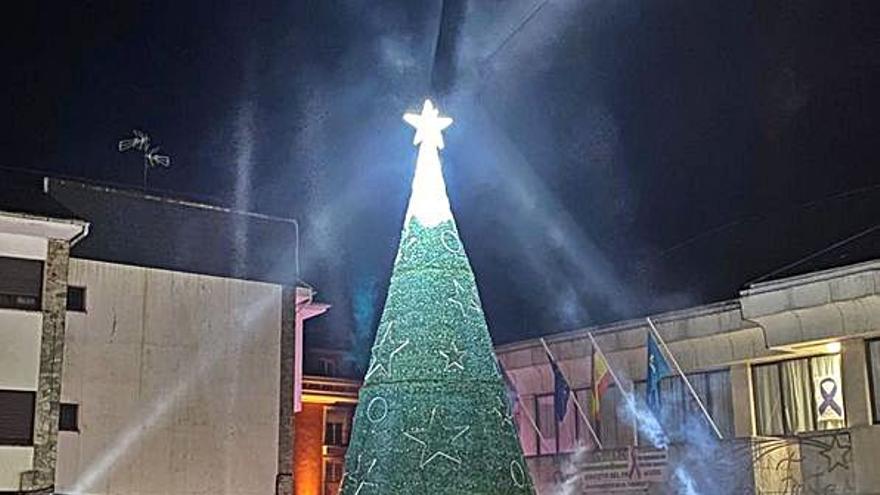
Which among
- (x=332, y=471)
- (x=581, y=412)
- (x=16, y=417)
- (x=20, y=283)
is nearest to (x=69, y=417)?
(x=16, y=417)

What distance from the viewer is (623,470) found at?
84.5 feet

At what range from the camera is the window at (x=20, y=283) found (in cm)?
2559

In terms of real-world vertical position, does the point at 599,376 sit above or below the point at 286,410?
above

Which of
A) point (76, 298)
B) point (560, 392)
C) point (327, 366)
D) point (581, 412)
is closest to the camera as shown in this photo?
point (76, 298)

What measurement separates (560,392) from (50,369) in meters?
12.5

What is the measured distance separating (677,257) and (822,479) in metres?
7.15

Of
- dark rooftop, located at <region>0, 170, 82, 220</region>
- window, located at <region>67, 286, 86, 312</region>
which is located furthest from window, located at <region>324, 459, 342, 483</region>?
dark rooftop, located at <region>0, 170, 82, 220</region>

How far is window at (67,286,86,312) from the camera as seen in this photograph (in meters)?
26.8

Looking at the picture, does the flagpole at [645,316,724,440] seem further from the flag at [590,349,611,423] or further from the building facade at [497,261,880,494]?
the flag at [590,349,611,423]

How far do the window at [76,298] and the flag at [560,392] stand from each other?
38.9 ft

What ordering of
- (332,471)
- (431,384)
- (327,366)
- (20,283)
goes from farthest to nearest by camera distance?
(327,366), (332,471), (20,283), (431,384)

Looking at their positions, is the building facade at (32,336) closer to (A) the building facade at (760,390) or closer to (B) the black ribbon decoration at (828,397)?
(A) the building facade at (760,390)

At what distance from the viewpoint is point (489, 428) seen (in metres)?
9.09

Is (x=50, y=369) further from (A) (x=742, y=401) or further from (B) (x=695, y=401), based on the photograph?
(A) (x=742, y=401)
